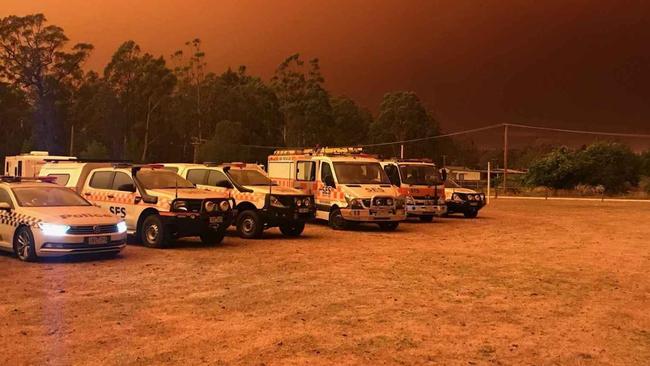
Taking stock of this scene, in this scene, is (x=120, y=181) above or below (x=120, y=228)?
above

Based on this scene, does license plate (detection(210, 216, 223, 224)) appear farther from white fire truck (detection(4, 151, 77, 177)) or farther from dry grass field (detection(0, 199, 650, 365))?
white fire truck (detection(4, 151, 77, 177))

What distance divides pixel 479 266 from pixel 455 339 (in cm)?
537

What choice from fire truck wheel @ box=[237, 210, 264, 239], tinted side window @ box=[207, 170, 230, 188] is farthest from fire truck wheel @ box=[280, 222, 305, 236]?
tinted side window @ box=[207, 170, 230, 188]

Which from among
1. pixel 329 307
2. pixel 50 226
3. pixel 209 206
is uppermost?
pixel 209 206

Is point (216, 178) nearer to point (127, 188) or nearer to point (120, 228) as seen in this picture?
point (127, 188)

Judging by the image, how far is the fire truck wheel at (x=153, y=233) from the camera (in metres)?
13.5

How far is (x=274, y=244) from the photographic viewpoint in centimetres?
1492

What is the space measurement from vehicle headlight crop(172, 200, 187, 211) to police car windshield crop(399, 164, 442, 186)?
32.6ft

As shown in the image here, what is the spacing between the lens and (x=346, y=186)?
18203mm

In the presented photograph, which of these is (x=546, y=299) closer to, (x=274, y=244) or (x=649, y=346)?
(x=649, y=346)

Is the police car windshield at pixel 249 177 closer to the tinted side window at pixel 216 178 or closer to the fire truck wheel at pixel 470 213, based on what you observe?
the tinted side window at pixel 216 178

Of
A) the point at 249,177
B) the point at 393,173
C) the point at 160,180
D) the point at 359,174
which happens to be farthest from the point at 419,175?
the point at 160,180

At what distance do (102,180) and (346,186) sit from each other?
662cm

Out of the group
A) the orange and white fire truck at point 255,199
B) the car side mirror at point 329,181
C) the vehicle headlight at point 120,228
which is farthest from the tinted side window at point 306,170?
the vehicle headlight at point 120,228
